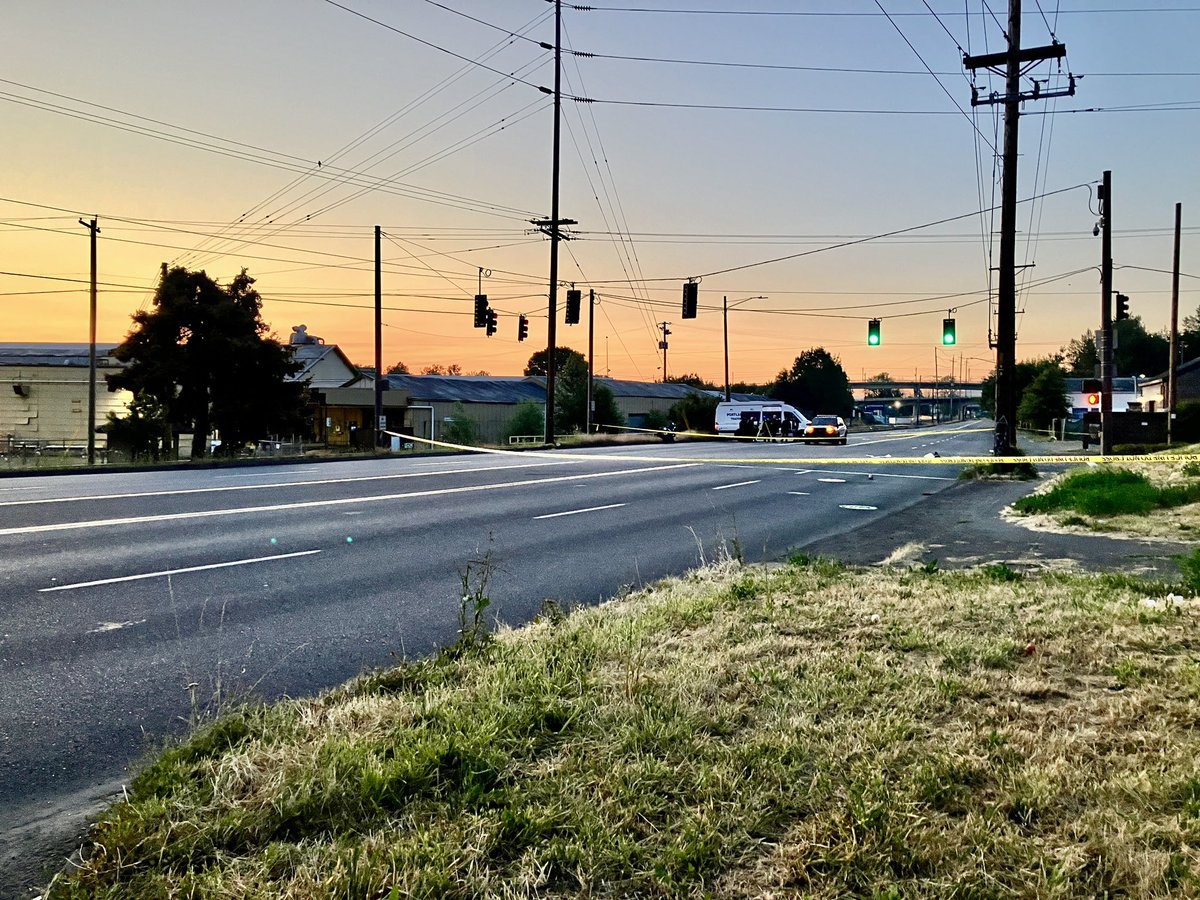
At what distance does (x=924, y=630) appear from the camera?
597cm

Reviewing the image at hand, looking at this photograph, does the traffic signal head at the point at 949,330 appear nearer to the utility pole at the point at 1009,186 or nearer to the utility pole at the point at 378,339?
the utility pole at the point at 1009,186

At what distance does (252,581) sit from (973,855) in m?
7.32

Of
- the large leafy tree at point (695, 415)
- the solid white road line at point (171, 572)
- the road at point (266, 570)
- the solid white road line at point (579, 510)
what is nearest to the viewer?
Answer: the road at point (266, 570)

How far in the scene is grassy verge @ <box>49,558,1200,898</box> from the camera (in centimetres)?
286

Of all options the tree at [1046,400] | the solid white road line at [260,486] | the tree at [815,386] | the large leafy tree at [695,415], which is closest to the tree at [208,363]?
the solid white road line at [260,486]

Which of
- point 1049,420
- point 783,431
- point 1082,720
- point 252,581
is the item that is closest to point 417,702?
point 1082,720

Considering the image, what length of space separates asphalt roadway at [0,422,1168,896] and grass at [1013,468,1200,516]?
3.72 ft

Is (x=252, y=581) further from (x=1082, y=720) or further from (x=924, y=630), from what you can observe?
(x=1082, y=720)

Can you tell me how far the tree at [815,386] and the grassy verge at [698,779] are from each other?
110838mm

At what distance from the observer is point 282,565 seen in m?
9.12

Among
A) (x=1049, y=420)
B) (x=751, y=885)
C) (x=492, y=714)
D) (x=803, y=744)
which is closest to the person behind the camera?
(x=751, y=885)

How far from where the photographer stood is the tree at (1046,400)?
242 feet

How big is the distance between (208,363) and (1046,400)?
235 feet

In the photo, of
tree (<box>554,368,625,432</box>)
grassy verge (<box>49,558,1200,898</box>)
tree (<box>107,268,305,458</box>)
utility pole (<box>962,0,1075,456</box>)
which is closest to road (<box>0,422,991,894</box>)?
grassy verge (<box>49,558,1200,898</box>)
